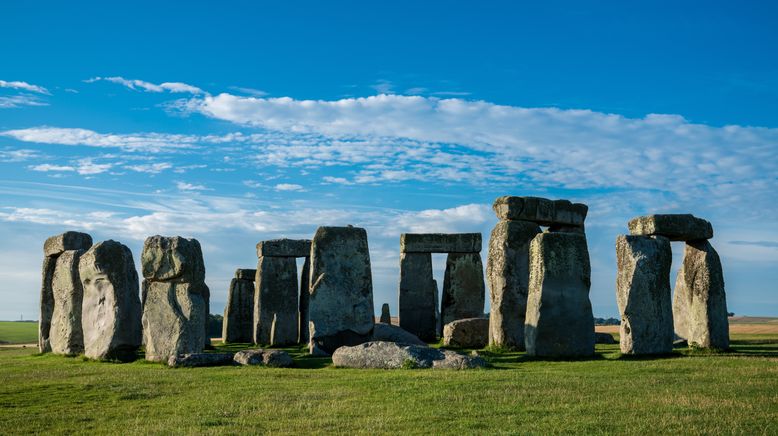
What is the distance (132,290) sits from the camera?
762 inches

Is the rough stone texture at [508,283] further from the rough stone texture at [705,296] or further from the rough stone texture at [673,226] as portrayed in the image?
the rough stone texture at [705,296]

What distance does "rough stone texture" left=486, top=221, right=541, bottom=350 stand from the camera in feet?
66.5

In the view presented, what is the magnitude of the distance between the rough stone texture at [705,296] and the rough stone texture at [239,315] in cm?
1625

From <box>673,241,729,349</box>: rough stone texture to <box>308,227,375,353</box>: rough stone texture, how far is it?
7.74 m

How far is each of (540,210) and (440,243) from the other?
7.45 meters

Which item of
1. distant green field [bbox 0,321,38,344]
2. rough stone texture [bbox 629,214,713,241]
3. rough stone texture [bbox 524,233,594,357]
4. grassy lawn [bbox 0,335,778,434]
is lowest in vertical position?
grassy lawn [bbox 0,335,778,434]

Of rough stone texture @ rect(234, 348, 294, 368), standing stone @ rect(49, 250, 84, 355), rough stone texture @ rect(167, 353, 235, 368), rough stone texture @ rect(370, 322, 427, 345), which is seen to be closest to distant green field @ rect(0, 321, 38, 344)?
standing stone @ rect(49, 250, 84, 355)

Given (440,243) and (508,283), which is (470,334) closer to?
(508,283)

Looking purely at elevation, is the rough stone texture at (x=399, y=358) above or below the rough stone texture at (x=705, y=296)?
below

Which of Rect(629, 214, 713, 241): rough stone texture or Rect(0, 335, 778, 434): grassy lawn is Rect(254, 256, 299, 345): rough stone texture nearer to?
Rect(0, 335, 778, 434): grassy lawn

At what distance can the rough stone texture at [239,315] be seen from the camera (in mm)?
30391

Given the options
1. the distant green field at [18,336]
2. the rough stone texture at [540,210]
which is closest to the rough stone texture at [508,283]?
the rough stone texture at [540,210]

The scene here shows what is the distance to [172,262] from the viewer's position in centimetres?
1802

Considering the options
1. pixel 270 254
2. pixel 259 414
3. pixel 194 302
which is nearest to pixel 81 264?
pixel 194 302
